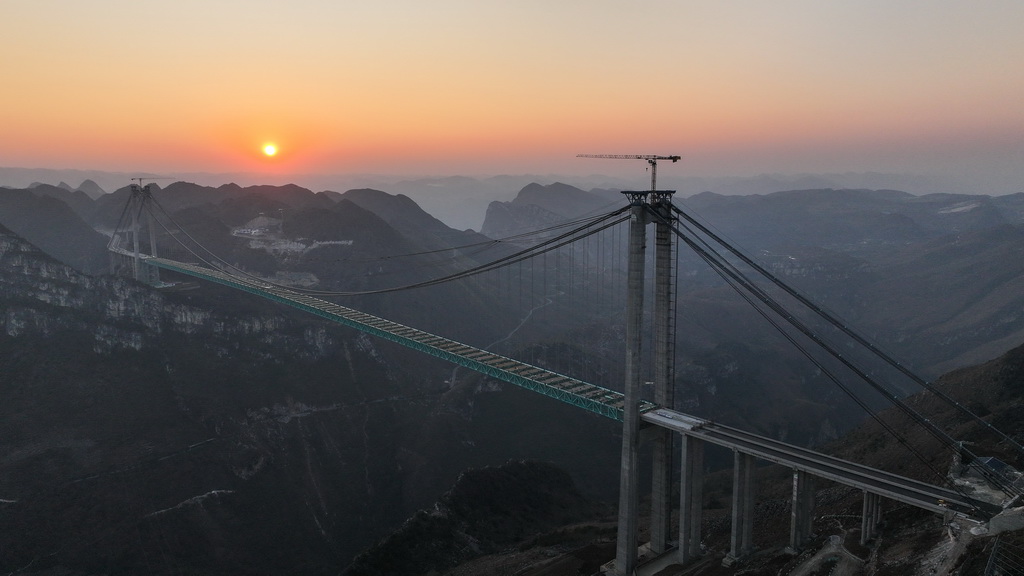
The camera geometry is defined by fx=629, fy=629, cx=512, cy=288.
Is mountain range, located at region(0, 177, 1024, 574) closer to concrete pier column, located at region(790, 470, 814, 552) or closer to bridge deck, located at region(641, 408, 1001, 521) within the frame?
bridge deck, located at region(641, 408, 1001, 521)

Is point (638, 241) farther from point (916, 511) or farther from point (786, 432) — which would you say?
point (786, 432)

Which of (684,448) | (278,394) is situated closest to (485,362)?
(684,448)

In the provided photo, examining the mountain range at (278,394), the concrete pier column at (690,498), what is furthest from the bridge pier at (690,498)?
the mountain range at (278,394)

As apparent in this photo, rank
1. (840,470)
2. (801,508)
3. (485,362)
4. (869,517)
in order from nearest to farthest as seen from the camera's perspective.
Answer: (869,517)
(840,470)
(801,508)
(485,362)

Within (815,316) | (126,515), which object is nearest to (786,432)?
(815,316)

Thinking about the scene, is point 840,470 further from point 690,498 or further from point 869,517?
point 690,498

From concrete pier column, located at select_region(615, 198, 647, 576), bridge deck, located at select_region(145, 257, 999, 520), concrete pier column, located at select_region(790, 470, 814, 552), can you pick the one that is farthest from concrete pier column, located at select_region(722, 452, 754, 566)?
concrete pier column, located at select_region(615, 198, 647, 576)

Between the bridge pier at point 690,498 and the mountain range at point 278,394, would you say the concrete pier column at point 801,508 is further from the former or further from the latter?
the mountain range at point 278,394
